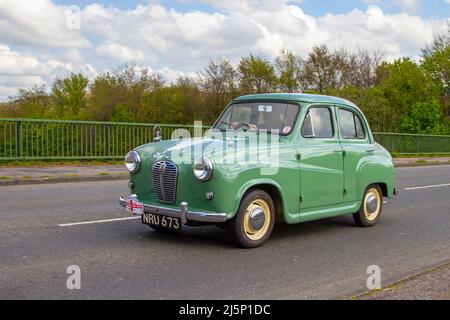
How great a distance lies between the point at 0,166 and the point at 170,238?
444 inches

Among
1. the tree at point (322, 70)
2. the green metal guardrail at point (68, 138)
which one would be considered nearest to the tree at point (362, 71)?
Answer: the tree at point (322, 70)

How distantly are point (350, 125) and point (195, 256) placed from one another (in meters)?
3.46

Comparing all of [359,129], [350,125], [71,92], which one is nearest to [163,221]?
[350,125]

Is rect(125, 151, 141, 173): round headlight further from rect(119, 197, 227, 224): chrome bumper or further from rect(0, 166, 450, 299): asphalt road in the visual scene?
rect(0, 166, 450, 299): asphalt road

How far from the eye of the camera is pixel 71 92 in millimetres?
61625

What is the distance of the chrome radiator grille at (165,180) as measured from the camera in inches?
267

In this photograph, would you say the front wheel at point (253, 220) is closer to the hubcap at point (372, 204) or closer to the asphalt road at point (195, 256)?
the asphalt road at point (195, 256)

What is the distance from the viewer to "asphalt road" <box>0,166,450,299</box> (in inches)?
203

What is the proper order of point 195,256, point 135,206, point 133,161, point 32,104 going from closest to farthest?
point 195,256
point 135,206
point 133,161
point 32,104

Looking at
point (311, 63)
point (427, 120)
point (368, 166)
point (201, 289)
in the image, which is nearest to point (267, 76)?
point (311, 63)

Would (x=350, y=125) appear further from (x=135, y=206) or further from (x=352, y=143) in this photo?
(x=135, y=206)

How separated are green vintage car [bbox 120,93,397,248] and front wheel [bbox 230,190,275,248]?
12 millimetres

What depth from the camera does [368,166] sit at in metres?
8.59

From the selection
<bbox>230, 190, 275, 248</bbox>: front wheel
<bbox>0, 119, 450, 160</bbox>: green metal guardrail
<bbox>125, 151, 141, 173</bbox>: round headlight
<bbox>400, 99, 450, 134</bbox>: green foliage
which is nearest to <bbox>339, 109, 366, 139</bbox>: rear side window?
<bbox>230, 190, 275, 248</bbox>: front wheel
